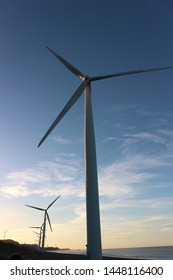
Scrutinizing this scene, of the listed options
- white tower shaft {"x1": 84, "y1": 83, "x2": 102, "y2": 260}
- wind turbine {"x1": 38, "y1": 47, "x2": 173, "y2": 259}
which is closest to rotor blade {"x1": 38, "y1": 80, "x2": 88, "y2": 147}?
wind turbine {"x1": 38, "y1": 47, "x2": 173, "y2": 259}

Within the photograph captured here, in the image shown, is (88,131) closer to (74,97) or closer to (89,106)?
(89,106)

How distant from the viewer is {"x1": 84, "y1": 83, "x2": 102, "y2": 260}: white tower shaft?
25.6 metres

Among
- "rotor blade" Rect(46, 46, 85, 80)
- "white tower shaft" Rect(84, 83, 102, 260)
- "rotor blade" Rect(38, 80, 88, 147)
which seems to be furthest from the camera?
"rotor blade" Rect(46, 46, 85, 80)

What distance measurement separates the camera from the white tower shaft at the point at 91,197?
2558cm

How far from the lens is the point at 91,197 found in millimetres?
26875

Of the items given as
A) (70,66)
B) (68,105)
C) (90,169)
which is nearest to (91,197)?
(90,169)

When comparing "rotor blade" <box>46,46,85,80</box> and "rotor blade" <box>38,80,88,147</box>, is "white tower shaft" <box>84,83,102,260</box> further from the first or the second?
"rotor blade" <box>46,46,85,80</box>

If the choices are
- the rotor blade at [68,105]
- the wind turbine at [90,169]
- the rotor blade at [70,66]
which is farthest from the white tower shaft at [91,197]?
the rotor blade at [70,66]

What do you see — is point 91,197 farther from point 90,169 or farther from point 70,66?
point 70,66

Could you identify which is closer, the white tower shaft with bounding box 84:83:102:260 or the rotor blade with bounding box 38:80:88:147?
the white tower shaft with bounding box 84:83:102:260
